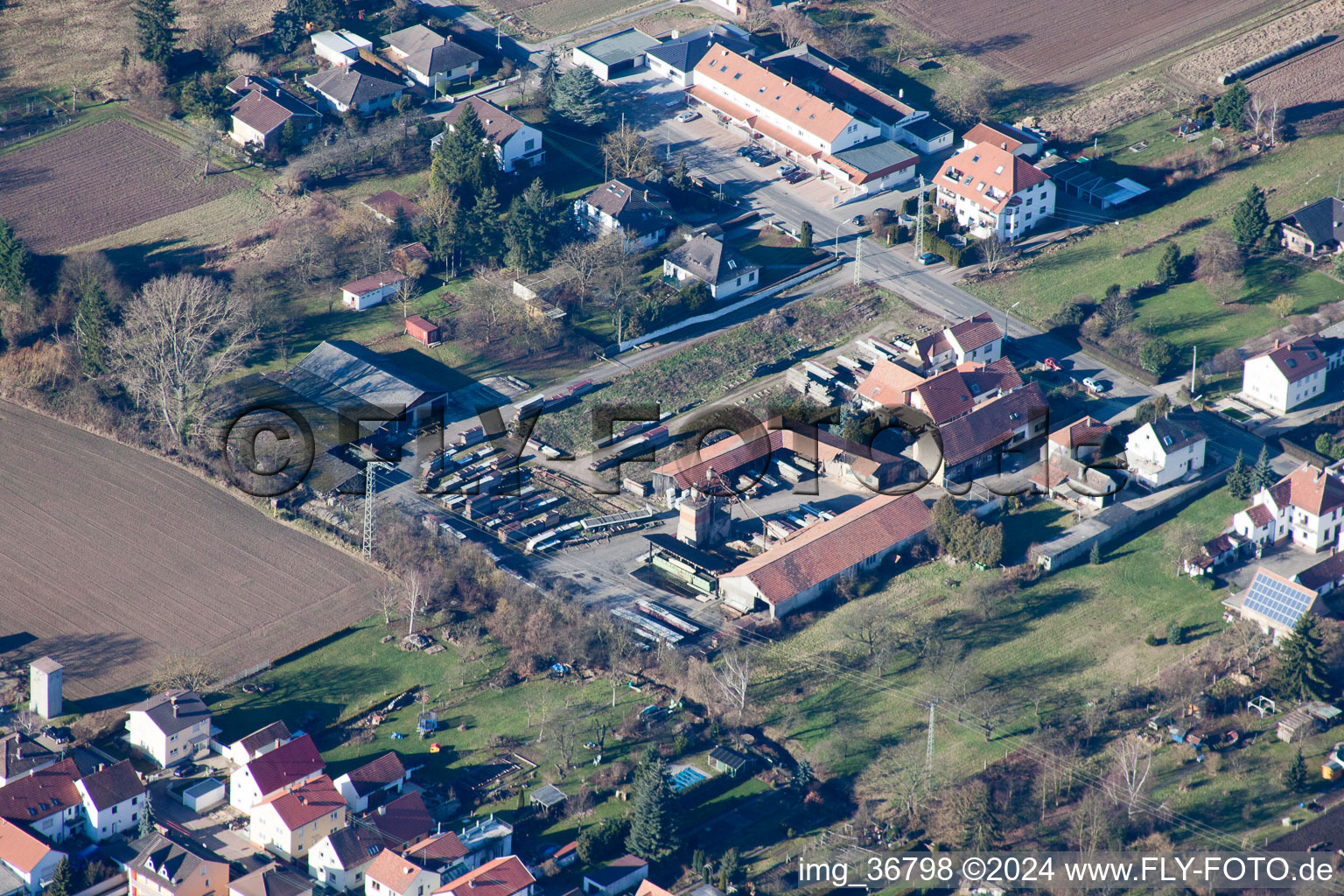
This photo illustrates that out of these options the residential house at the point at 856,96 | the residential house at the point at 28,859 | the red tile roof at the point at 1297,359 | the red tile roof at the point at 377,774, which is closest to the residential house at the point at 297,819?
the red tile roof at the point at 377,774

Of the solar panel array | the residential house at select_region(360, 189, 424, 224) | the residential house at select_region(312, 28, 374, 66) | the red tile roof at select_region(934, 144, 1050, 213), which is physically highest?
the residential house at select_region(312, 28, 374, 66)

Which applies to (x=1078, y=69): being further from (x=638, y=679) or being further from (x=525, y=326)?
(x=638, y=679)

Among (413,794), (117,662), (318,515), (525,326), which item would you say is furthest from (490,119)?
(413,794)

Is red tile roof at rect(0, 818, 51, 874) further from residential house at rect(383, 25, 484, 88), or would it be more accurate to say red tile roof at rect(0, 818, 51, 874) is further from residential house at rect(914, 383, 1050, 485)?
residential house at rect(383, 25, 484, 88)

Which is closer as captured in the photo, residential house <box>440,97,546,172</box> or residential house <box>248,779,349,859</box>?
residential house <box>248,779,349,859</box>

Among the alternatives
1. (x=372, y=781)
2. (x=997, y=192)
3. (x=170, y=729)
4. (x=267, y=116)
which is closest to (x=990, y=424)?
(x=997, y=192)

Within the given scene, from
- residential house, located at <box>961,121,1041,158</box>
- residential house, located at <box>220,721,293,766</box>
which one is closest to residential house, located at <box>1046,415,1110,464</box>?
residential house, located at <box>961,121,1041,158</box>

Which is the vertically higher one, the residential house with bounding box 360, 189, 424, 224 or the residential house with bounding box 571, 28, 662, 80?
the residential house with bounding box 571, 28, 662, 80
